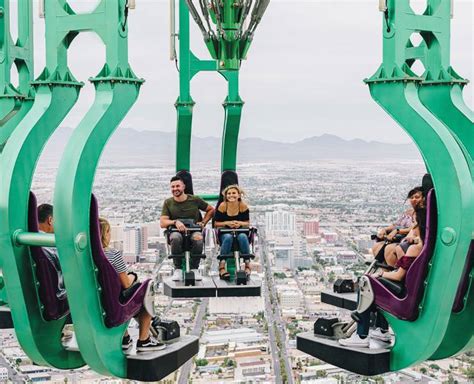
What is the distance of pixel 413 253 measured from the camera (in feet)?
27.2

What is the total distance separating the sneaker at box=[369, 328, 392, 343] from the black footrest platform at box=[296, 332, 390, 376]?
29cm

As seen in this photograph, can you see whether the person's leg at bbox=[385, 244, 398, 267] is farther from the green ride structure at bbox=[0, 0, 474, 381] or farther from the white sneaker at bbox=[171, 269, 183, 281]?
the white sneaker at bbox=[171, 269, 183, 281]

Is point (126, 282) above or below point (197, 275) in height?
above

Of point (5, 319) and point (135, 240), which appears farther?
point (135, 240)

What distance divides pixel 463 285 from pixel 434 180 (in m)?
1.20

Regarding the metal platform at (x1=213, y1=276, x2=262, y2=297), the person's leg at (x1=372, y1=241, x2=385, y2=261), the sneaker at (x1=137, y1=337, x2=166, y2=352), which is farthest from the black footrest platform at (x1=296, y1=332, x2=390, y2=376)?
the metal platform at (x1=213, y1=276, x2=262, y2=297)

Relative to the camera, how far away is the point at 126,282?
827 cm

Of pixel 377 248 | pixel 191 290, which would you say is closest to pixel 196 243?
pixel 191 290

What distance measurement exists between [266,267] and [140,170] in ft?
8.13

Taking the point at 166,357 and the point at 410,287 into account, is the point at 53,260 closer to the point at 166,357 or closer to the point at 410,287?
the point at 166,357

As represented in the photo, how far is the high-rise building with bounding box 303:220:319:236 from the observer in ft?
48.8

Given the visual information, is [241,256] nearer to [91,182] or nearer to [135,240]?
[135,240]

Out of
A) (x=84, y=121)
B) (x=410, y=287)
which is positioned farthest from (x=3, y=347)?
(x=410, y=287)

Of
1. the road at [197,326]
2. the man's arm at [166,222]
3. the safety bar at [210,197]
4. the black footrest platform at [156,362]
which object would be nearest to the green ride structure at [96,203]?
the black footrest platform at [156,362]
